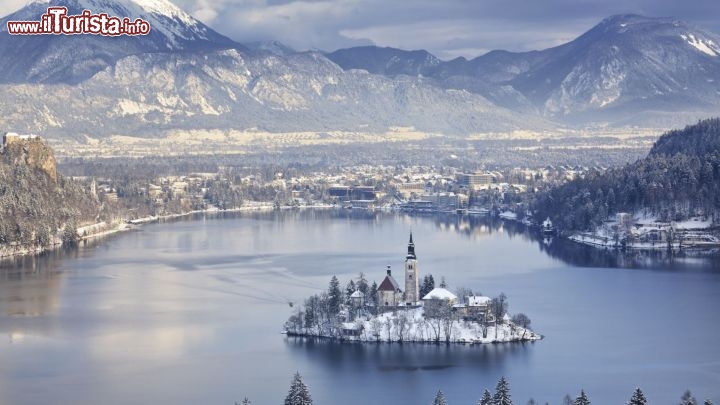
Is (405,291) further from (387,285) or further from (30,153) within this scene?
(30,153)

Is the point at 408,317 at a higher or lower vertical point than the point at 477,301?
lower

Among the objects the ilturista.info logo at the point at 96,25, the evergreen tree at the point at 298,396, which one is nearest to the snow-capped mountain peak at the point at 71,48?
the ilturista.info logo at the point at 96,25

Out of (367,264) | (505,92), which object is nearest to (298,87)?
(505,92)

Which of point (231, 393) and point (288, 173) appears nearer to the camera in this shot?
point (231, 393)

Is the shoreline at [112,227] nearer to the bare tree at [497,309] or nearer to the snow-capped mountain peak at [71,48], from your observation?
the bare tree at [497,309]

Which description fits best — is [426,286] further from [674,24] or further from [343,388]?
[674,24]

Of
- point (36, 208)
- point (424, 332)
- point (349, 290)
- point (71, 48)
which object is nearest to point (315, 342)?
point (424, 332)
